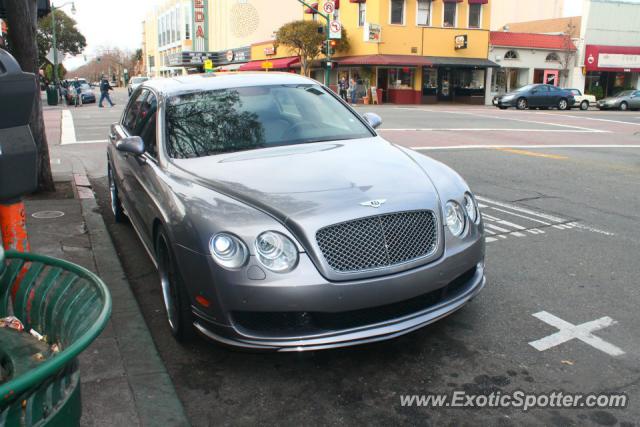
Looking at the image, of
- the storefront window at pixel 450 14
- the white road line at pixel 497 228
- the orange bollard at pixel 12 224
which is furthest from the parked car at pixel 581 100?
the orange bollard at pixel 12 224

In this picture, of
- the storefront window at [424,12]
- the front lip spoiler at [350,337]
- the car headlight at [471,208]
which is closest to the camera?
the front lip spoiler at [350,337]

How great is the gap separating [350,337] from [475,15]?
139 ft

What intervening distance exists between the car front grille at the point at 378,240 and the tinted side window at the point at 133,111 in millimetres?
3140

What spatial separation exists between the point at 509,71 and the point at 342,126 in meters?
42.9

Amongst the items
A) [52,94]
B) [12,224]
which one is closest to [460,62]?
[52,94]

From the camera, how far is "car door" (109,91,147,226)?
5.34 meters

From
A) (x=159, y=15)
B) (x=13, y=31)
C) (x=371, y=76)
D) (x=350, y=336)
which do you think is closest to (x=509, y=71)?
(x=371, y=76)

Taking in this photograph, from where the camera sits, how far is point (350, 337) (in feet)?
10.5

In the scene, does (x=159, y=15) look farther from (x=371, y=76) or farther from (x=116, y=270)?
(x=116, y=270)

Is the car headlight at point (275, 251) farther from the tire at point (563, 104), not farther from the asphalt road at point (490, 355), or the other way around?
the tire at point (563, 104)

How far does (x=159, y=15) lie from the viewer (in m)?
98.4

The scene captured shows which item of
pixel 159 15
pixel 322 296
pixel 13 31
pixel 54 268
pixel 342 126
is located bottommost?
pixel 322 296

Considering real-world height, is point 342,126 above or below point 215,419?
above

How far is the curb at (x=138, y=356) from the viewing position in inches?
121
